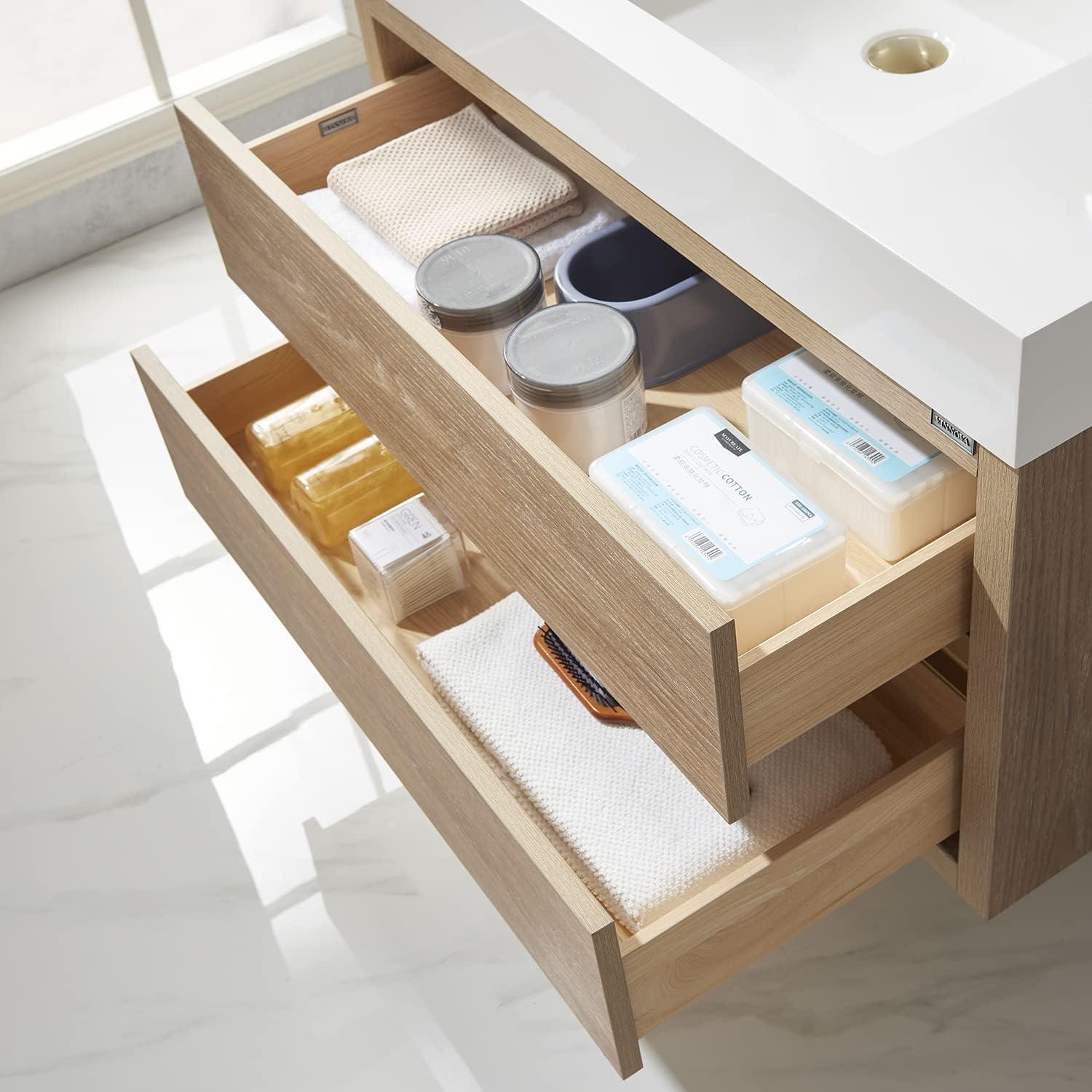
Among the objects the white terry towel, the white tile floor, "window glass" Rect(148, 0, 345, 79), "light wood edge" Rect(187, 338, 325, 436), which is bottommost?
the white tile floor

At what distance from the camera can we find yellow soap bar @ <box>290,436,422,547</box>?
4.72 ft

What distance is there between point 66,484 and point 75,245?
21.3 inches

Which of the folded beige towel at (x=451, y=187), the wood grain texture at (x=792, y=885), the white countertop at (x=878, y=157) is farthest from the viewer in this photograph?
the folded beige towel at (x=451, y=187)

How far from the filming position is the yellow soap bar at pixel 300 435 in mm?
1493

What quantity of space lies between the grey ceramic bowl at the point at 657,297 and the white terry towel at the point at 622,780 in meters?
0.28

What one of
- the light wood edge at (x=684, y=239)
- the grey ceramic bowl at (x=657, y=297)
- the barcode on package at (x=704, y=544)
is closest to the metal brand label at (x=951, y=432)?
the light wood edge at (x=684, y=239)

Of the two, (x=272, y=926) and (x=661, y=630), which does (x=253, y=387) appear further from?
(x=661, y=630)

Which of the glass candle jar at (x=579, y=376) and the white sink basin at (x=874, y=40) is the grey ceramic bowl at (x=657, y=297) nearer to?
the glass candle jar at (x=579, y=376)

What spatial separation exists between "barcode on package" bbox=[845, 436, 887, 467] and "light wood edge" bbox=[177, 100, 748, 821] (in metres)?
0.18

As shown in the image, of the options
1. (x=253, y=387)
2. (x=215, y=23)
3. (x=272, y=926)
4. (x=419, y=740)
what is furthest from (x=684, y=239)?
(x=215, y=23)

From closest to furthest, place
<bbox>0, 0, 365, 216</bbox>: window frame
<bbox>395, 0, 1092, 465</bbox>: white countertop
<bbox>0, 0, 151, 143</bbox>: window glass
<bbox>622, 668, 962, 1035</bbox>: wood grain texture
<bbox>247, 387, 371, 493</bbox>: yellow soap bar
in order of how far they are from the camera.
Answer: <bbox>395, 0, 1092, 465</bbox>: white countertop, <bbox>622, 668, 962, 1035</bbox>: wood grain texture, <bbox>247, 387, 371, 493</bbox>: yellow soap bar, <bbox>0, 0, 365, 216</bbox>: window frame, <bbox>0, 0, 151, 143</bbox>: window glass

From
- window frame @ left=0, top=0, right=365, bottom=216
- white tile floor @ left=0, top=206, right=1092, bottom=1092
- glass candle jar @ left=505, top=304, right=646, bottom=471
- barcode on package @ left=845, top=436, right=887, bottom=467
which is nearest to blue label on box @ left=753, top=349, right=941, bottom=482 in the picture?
barcode on package @ left=845, top=436, right=887, bottom=467

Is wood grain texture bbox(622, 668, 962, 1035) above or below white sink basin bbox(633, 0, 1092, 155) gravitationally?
below

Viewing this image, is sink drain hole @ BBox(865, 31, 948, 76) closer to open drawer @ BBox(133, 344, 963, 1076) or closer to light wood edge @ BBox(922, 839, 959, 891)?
open drawer @ BBox(133, 344, 963, 1076)
